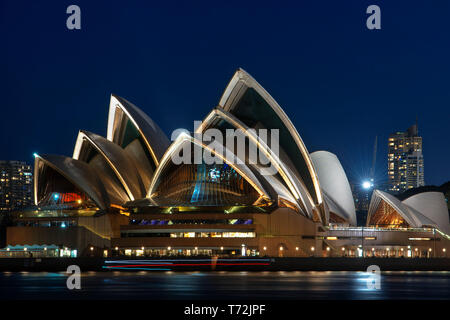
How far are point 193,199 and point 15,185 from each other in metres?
89.6

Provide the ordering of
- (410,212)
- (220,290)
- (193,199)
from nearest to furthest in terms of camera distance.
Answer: (220,290) < (193,199) < (410,212)

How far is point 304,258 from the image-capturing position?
68.1 metres

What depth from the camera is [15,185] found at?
151500 mm

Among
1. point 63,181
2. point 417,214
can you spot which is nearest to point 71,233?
point 63,181

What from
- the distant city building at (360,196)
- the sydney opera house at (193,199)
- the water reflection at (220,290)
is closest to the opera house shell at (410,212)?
the sydney opera house at (193,199)

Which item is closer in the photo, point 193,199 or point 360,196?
point 193,199

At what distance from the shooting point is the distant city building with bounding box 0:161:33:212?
14450cm

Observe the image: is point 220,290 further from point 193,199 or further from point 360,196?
point 360,196

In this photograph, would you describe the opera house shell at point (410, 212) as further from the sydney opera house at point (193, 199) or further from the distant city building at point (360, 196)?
the distant city building at point (360, 196)

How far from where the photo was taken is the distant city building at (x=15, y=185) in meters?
144

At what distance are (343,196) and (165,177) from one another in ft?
67.5

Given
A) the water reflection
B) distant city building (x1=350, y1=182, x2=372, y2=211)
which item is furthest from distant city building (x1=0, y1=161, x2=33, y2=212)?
the water reflection

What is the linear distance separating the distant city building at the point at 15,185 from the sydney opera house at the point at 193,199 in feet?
234

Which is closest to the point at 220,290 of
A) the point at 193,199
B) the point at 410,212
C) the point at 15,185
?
the point at 193,199
